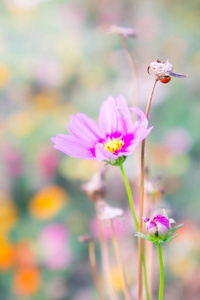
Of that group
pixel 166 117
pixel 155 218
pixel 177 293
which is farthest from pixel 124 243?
pixel 155 218

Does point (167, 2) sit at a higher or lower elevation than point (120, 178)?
higher

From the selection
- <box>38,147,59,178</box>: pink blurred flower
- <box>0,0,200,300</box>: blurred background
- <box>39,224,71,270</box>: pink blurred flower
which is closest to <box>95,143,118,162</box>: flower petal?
<box>0,0,200,300</box>: blurred background

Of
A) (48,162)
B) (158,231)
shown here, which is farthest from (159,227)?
(48,162)

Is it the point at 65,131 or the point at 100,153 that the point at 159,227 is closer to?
the point at 100,153

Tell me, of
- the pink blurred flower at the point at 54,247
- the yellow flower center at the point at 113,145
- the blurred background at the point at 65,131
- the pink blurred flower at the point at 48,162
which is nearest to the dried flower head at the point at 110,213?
the yellow flower center at the point at 113,145

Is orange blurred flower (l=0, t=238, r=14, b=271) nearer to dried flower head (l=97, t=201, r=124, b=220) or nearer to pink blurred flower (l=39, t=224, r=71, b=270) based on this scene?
pink blurred flower (l=39, t=224, r=71, b=270)

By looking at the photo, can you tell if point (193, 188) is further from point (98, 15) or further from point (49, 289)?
point (98, 15)

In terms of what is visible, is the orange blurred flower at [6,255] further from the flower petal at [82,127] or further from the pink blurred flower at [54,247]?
the flower petal at [82,127]

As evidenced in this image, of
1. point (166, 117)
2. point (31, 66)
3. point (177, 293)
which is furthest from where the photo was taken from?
point (31, 66)
